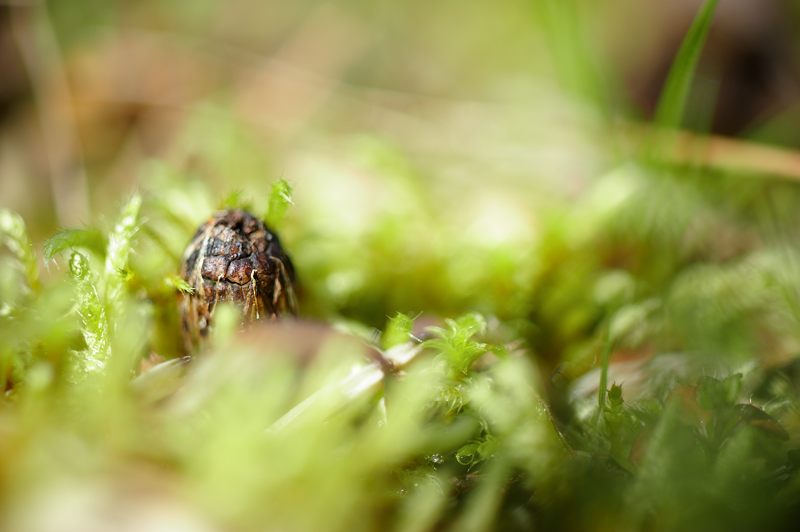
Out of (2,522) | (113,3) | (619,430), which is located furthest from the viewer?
(113,3)

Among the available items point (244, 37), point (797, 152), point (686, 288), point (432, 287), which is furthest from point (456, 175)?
point (244, 37)

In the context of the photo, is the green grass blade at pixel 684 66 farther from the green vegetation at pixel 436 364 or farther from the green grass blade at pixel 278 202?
the green grass blade at pixel 278 202

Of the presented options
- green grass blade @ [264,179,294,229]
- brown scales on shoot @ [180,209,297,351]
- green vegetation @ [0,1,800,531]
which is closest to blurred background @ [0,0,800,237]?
green vegetation @ [0,1,800,531]

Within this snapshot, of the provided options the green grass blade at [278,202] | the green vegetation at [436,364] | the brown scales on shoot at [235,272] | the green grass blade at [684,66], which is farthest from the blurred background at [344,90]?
the brown scales on shoot at [235,272]

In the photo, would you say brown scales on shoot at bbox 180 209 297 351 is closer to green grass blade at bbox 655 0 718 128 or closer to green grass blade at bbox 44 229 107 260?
green grass blade at bbox 44 229 107 260

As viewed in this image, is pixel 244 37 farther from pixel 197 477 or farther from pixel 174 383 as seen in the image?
pixel 197 477

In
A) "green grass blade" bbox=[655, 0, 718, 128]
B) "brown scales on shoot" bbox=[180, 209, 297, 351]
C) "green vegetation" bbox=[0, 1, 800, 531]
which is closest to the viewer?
"green vegetation" bbox=[0, 1, 800, 531]
